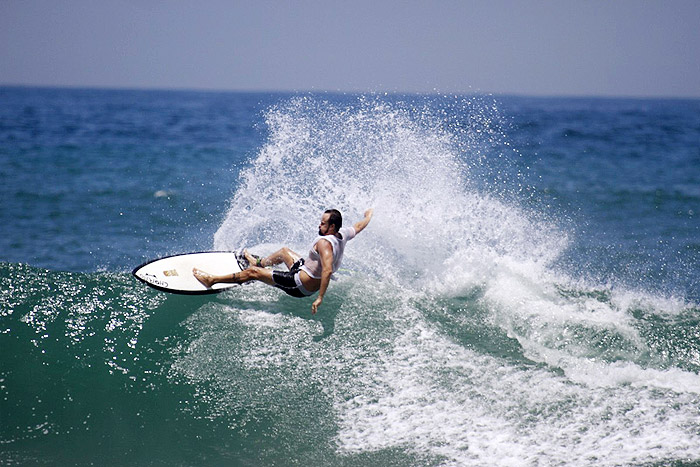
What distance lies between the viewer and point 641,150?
2714 cm

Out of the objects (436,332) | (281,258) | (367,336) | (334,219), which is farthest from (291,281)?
(436,332)

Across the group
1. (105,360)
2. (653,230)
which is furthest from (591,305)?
(653,230)

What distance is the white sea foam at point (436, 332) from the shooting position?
217 inches

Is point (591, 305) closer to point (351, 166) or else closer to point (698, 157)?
point (351, 166)

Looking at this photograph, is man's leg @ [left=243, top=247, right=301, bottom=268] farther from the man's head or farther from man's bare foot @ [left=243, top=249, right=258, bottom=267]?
the man's head

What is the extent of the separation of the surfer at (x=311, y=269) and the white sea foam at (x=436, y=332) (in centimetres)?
34

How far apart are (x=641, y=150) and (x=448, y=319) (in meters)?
23.7

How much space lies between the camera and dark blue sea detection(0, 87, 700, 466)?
5453mm

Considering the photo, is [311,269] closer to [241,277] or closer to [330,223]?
[330,223]

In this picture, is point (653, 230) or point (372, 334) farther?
point (653, 230)

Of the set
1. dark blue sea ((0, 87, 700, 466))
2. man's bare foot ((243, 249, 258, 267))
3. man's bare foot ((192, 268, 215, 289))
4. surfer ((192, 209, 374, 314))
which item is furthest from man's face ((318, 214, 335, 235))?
man's bare foot ((192, 268, 215, 289))

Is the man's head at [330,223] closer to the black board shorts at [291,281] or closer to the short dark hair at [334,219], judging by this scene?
the short dark hair at [334,219]

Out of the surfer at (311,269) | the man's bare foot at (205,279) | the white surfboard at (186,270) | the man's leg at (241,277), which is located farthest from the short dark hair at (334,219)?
the man's bare foot at (205,279)

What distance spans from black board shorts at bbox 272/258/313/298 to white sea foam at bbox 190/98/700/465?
1.04ft
